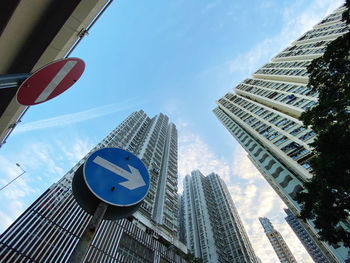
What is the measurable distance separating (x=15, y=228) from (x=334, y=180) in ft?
64.1

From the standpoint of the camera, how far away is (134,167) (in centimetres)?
260

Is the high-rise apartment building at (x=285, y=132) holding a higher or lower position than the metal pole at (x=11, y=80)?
higher

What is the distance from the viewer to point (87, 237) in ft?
5.49

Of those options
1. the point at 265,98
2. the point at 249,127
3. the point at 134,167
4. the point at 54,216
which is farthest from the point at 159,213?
the point at 265,98

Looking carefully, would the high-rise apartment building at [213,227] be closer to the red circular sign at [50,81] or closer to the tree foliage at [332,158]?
the tree foliage at [332,158]

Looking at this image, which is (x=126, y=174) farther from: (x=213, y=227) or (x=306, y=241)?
(x=306, y=241)

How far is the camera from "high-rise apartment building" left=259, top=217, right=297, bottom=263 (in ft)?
335

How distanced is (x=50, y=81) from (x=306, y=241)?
127 meters

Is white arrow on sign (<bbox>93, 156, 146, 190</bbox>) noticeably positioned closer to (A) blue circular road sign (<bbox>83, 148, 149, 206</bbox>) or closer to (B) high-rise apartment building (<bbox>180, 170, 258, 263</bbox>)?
(A) blue circular road sign (<bbox>83, 148, 149, 206</bbox>)

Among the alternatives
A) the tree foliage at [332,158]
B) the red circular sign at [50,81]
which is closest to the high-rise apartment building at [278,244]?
the tree foliage at [332,158]

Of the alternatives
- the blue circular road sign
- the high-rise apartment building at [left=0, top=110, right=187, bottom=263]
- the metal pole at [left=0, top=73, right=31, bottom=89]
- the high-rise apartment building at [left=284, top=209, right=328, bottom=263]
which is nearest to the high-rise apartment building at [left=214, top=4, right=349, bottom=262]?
the high-rise apartment building at [left=0, top=110, right=187, bottom=263]

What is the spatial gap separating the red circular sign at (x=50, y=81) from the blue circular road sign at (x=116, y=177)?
1.21m

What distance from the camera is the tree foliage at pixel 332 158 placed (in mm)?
6493

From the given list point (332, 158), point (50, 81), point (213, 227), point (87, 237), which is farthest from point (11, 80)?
point (213, 227)
